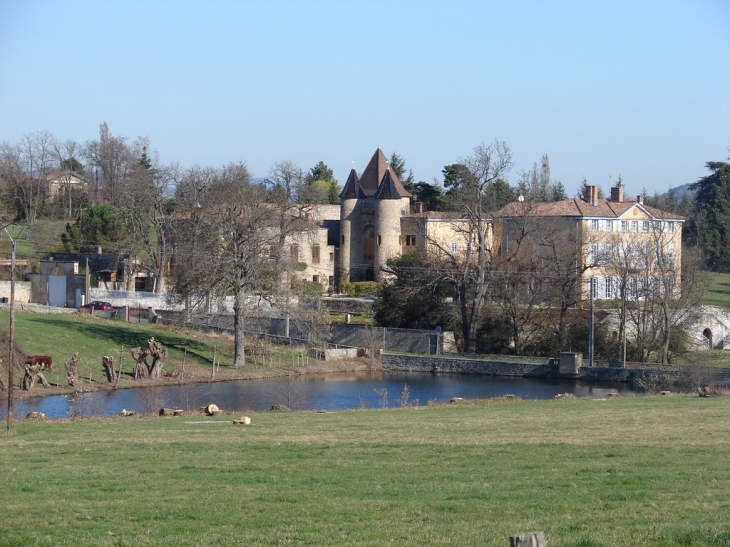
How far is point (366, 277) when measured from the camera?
74.4 metres

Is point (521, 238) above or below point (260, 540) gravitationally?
above

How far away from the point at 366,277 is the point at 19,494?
63.1m

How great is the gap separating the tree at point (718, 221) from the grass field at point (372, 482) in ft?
219

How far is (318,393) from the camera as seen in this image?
36.1 meters

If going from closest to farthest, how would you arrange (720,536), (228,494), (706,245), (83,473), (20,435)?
(720,536) < (228,494) < (83,473) < (20,435) < (706,245)

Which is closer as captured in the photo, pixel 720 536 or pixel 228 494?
pixel 720 536

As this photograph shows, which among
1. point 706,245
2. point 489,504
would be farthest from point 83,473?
point 706,245

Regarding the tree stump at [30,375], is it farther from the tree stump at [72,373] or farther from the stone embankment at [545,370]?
the stone embankment at [545,370]

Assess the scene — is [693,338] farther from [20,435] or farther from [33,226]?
[33,226]

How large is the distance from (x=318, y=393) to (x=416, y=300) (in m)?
18.2

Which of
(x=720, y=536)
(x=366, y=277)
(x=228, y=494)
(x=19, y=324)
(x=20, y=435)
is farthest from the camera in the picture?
(x=366, y=277)

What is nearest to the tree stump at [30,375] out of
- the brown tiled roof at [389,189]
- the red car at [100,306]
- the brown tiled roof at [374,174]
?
the red car at [100,306]

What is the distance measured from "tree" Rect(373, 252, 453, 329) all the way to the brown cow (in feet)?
76.3

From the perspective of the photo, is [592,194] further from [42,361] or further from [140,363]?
[42,361]
